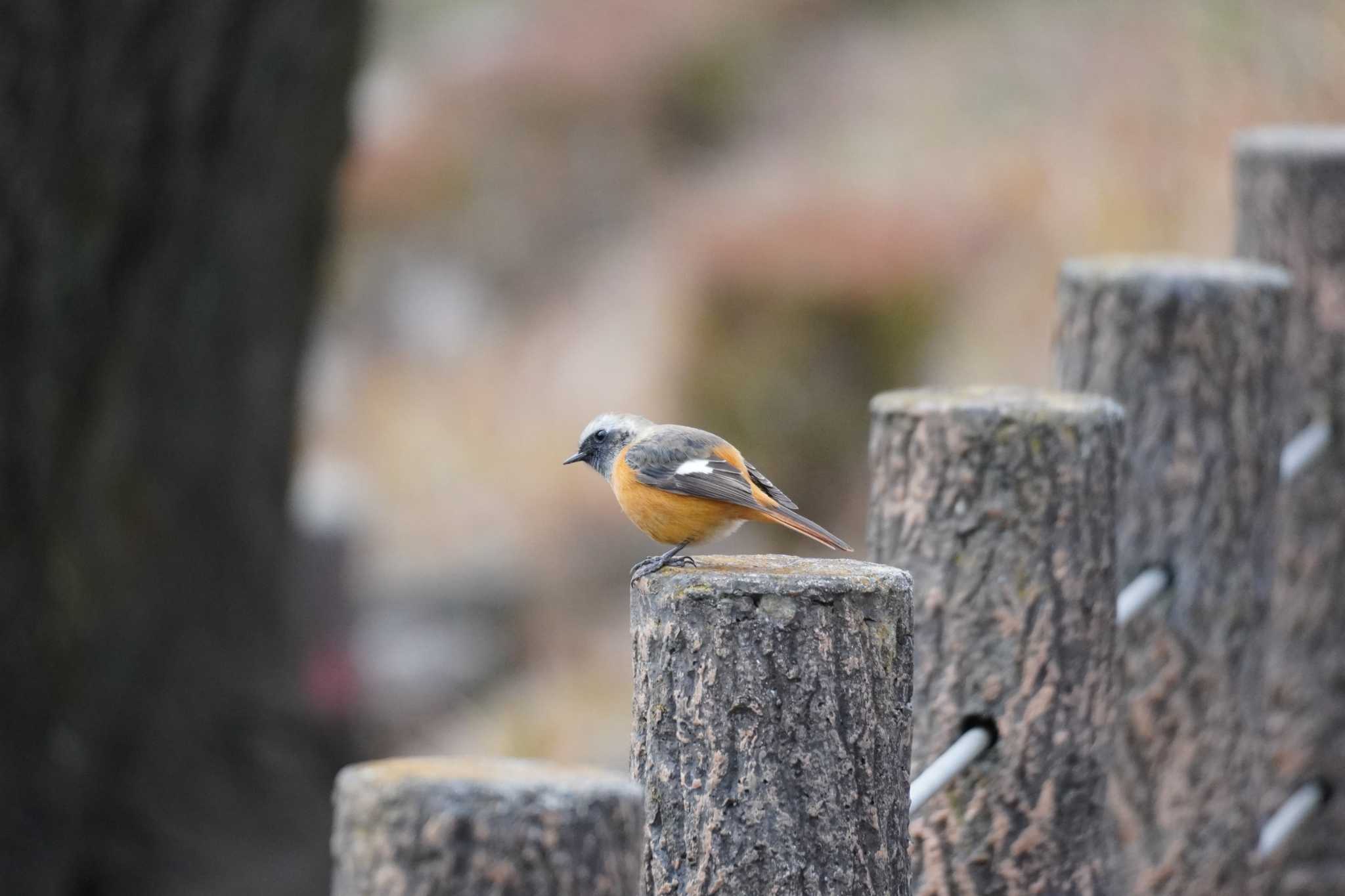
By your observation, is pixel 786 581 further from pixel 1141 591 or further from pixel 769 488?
pixel 1141 591

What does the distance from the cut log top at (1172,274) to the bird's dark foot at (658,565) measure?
1.13 m

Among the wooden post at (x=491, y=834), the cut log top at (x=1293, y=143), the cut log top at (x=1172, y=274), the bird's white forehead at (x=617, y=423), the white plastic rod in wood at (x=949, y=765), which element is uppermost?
the cut log top at (x=1293, y=143)

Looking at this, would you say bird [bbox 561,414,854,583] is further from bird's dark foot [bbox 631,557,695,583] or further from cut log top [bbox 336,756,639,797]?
cut log top [bbox 336,756,639,797]

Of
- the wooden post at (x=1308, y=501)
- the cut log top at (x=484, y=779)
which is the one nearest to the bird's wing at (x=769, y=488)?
the cut log top at (x=484, y=779)

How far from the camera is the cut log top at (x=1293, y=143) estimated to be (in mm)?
3715

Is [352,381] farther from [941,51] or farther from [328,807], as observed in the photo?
[328,807]

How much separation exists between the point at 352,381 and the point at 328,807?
959 centimetres

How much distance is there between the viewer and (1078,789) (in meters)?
2.70

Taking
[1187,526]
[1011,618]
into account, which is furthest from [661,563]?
[1187,526]

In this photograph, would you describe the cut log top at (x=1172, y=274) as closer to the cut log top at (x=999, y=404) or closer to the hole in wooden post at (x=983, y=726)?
the cut log top at (x=999, y=404)

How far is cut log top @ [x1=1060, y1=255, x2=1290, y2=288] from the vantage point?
313 centimetres

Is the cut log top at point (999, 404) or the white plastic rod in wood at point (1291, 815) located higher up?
the cut log top at point (999, 404)

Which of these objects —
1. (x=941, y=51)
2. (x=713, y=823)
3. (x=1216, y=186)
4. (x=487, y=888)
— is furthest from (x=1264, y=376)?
(x=941, y=51)

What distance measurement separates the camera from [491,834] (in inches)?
69.7
